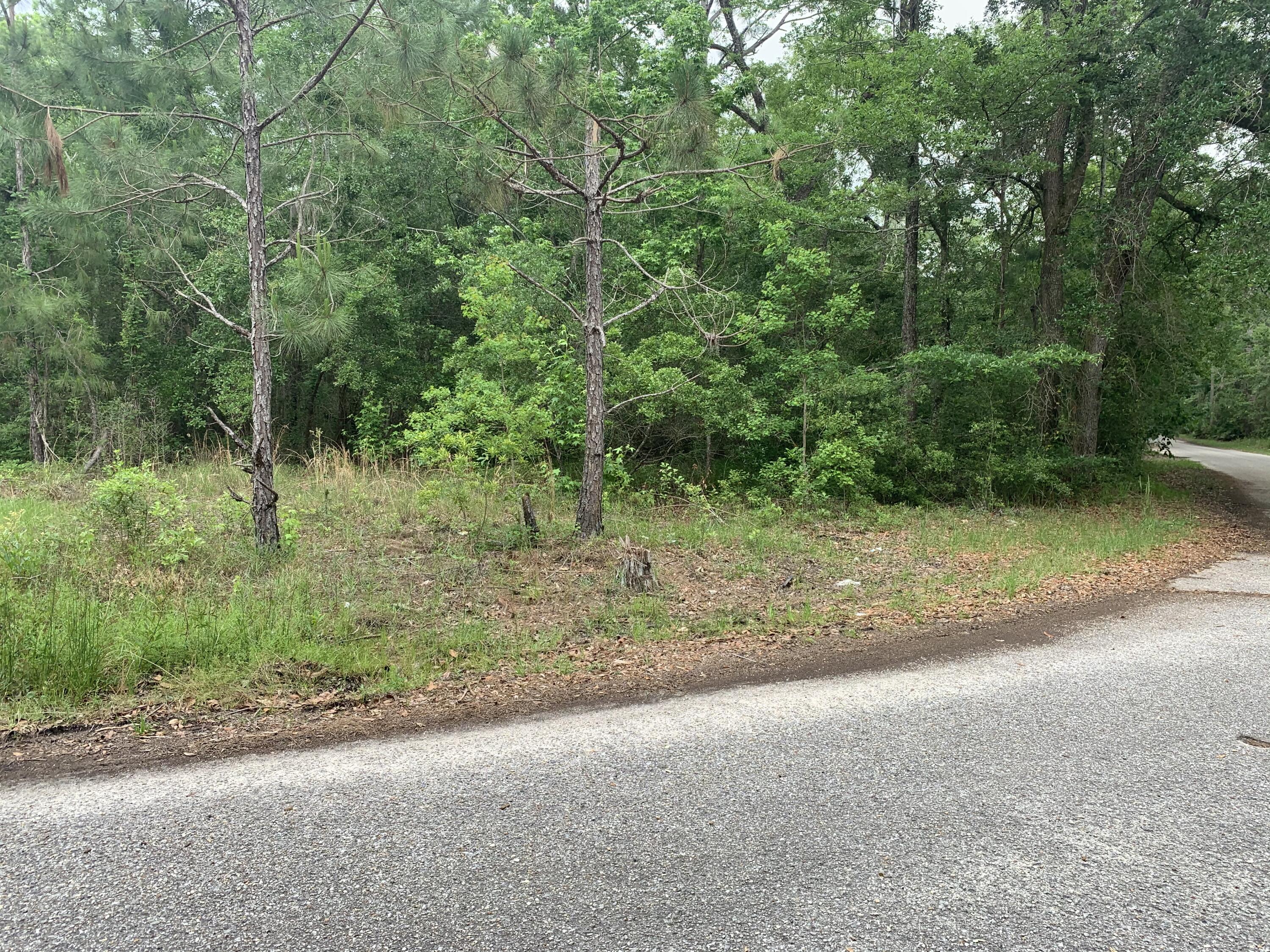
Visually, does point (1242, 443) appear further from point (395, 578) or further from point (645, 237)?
point (395, 578)

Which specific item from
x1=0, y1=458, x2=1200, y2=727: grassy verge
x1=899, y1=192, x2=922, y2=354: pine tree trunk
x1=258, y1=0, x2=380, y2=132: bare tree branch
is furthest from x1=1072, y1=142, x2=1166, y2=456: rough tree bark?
x1=258, y1=0, x2=380, y2=132: bare tree branch

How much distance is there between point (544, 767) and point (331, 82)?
7.39m

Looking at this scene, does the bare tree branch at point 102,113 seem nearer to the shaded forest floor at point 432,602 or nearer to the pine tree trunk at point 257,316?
the pine tree trunk at point 257,316

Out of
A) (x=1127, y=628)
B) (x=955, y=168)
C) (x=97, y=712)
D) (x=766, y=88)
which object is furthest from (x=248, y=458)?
(x=766, y=88)

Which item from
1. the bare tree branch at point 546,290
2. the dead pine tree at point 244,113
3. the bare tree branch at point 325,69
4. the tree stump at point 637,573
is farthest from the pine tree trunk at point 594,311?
the dead pine tree at point 244,113

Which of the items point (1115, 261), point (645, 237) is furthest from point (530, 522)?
point (1115, 261)

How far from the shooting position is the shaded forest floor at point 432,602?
13.2 ft

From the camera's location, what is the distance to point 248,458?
21.8 ft

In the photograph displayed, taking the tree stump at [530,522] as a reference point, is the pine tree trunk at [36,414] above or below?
above

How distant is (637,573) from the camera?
6.54 meters

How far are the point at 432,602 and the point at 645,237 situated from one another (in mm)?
8965

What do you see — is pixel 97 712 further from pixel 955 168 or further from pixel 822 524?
pixel 955 168

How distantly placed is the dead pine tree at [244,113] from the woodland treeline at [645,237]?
2.1 inches

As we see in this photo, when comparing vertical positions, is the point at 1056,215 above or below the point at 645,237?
above
